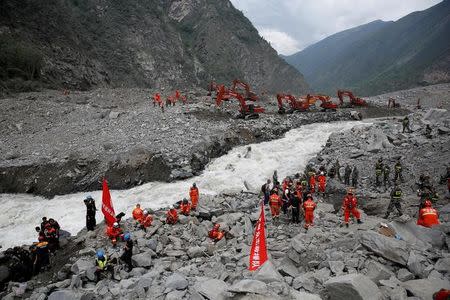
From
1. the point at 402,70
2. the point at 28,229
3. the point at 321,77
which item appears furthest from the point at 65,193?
the point at 321,77

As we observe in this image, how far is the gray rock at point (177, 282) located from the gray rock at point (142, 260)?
205 centimetres

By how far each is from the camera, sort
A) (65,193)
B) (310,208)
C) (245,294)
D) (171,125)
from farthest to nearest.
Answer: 1. (171,125)
2. (65,193)
3. (310,208)
4. (245,294)

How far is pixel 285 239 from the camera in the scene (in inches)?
444

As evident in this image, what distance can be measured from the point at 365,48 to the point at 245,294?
670 feet

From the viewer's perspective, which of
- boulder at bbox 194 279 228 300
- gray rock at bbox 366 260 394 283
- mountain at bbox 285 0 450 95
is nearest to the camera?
gray rock at bbox 366 260 394 283

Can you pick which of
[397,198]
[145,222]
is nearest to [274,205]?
[397,198]

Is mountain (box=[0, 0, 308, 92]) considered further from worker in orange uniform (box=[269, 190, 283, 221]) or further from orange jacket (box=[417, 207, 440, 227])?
orange jacket (box=[417, 207, 440, 227])

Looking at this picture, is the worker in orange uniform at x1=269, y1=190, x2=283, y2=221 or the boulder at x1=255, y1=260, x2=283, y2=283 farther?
the worker in orange uniform at x1=269, y1=190, x2=283, y2=221

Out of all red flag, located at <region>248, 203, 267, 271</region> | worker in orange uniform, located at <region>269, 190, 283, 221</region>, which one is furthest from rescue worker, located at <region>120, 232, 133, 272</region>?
worker in orange uniform, located at <region>269, 190, 283, 221</region>

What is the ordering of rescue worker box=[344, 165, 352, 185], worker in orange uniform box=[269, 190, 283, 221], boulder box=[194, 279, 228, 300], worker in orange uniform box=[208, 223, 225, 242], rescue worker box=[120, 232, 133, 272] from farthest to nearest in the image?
1. rescue worker box=[344, 165, 352, 185]
2. worker in orange uniform box=[269, 190, 283, 221]
3. worker in orange uniform box=[208, 223, 225, 242]
4. rescue worker box=[120, 232, 133, 272]
5. boulder box=[194, 279, 228, 300]

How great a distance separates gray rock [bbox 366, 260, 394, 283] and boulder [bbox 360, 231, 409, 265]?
477 millimetres

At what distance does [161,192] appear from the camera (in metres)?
18.8

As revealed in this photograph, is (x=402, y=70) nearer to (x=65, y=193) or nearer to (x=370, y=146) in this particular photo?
(x=370, y=146)

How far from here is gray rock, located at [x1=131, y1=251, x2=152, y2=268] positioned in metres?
10.7
